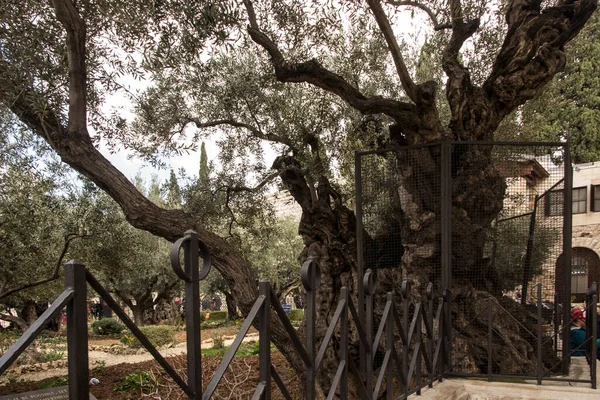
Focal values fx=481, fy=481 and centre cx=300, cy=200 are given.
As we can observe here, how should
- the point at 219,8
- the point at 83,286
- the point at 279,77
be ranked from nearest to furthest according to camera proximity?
the point at 83,286, the point at 219,8, the point at 279,77

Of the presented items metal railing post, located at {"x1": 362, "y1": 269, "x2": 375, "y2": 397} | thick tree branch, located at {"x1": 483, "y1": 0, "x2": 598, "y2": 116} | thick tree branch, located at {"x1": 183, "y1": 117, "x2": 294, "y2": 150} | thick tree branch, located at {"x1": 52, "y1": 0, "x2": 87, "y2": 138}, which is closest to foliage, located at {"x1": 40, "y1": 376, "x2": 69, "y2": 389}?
thick tree branch, located at {"x1": 183, "y1": 117, "x2": 294, "y2": 150}

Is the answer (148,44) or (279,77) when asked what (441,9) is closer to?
(279,77)

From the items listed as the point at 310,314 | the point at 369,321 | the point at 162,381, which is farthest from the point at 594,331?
the point at 162,381

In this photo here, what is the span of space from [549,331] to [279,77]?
16.0ft

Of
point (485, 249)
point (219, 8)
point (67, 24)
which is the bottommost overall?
point (485, 249)

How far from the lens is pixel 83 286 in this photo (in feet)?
4.25

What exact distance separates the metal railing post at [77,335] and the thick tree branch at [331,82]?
5786 millimetres

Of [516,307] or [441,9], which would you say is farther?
[441,9]

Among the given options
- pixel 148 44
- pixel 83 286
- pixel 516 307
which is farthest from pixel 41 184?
pixel 83 286

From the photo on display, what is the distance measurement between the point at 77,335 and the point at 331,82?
6051mm

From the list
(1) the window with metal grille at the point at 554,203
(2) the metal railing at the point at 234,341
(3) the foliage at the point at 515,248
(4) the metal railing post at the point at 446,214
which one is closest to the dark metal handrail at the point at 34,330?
(2) the metal railing at the point at 234,341

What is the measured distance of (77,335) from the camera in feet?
4.17

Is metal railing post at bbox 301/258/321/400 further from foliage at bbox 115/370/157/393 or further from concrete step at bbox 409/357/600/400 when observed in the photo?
foliage at bbox 115/370/157/393

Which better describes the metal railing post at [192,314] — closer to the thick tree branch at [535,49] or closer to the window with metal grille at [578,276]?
the thick tree branch at [535,49]
